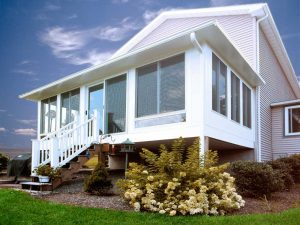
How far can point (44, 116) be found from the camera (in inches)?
529

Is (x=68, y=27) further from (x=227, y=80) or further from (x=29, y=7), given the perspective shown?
(x=227, y=80)

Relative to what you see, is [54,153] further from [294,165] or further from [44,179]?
[294,165]

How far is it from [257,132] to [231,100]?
2.86 meters

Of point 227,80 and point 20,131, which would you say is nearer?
point 227,80

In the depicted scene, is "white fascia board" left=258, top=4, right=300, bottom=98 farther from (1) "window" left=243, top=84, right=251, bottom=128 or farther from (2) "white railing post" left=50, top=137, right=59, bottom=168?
(2) "white railing post" left=50, top=137, right=59, bottom=168

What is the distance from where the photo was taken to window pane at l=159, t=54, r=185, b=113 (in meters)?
8.33

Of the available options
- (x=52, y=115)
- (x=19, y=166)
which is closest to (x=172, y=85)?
(x=19, y=166)

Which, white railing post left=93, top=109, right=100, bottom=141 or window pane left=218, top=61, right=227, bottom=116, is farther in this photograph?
white railing post left=93, top=109, right=100, bottom=141

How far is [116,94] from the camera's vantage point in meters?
10.1

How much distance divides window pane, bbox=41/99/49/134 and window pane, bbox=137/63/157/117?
5.28m

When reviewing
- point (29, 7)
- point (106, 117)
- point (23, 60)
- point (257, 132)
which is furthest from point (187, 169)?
point (23, 60)

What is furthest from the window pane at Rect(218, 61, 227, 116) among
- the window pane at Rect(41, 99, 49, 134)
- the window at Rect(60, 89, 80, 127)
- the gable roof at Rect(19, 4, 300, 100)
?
the window pane at Rect(41, 99, 49, 134)

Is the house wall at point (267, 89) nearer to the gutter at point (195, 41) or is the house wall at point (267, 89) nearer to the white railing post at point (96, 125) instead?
the gutter at point (195, 41)

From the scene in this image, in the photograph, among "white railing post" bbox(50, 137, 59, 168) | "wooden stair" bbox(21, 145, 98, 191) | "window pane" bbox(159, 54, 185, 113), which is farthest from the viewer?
"window pane" bbox(159, 54, 185, 113)
